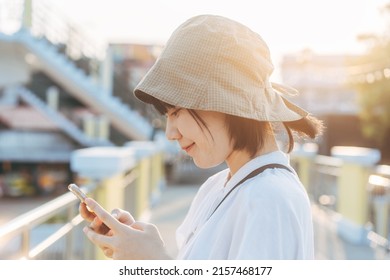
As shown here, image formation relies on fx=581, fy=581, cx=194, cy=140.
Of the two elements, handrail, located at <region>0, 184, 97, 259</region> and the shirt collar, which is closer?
the shirt collar

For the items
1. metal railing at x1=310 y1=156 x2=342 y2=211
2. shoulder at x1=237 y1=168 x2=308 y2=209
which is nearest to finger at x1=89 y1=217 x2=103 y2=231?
shoulder at x1=237 y1=168 x2=308 y2=209

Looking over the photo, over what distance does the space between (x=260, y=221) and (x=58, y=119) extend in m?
13.4

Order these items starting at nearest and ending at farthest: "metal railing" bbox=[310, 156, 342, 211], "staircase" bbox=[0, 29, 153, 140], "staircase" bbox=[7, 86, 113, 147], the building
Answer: "metal railing" bbox=[310, 156, 342, 211]
"staircase" bbox=[0, 29, 153, 140]
"staircase" bbox=[7, 86, 113, 147]
the building

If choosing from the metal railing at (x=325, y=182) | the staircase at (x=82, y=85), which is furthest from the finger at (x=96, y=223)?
the staircase at (x=82, y=85)

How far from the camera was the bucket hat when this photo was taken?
100 centimetres

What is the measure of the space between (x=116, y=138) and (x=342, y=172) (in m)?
7.67

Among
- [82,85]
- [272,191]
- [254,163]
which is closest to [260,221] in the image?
[272,191]

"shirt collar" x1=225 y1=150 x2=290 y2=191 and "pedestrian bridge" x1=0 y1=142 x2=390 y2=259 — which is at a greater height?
"shirt collar" x1=225 y1=150 x2=290 y2=191

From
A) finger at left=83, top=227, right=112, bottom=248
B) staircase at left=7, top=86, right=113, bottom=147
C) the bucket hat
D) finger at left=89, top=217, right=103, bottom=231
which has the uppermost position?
the bucket hat

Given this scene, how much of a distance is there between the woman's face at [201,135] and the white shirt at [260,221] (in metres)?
0.06

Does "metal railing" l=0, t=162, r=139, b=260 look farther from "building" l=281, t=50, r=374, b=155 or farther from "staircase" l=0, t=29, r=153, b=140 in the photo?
"building" l=281, t=50, r=374, b=155

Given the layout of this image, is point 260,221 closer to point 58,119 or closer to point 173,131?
point 173,131

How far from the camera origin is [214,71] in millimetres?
1007

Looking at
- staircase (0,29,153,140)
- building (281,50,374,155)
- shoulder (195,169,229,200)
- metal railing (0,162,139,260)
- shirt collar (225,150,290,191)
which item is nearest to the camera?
shirt collar (225,150,290,191)
